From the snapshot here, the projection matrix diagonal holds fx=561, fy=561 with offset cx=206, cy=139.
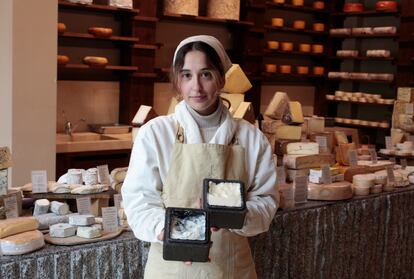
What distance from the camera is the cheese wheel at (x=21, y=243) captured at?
1830 mm

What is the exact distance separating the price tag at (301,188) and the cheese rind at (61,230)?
1.20 meters

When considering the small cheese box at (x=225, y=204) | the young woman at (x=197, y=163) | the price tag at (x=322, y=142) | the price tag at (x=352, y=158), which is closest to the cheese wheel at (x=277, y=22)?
the price tag at (x=352, y=158)

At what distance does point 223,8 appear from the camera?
5.59 m

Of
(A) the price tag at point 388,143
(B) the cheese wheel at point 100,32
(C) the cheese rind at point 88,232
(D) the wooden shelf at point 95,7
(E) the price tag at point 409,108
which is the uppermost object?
A: (D) the wooden shelf at point 95,7

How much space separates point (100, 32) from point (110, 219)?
2.95 metres

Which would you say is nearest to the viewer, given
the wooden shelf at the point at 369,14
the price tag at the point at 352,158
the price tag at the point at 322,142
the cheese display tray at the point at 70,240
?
the cheese display tray at the point at 70,240

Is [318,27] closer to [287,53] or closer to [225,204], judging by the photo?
[287,53]

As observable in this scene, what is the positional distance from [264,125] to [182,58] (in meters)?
1.49

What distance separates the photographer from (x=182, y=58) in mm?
1582

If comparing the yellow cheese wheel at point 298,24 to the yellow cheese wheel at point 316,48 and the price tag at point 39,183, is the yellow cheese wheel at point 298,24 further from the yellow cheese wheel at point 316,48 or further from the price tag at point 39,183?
the price tag at point 39,183

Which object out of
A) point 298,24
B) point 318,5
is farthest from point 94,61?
point 318,5

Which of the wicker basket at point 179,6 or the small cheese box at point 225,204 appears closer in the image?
the small cheese box at point 225,204

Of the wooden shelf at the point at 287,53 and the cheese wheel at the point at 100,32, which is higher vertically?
the cheese wheel at the point at 100,32

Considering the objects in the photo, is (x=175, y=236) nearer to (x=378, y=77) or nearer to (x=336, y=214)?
(x=336, y=214)
